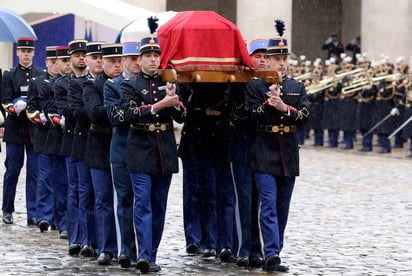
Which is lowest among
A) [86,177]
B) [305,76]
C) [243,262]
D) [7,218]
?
[243,262]

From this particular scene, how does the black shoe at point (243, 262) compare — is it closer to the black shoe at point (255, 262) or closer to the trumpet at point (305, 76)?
the black shoe at point (255, 262)

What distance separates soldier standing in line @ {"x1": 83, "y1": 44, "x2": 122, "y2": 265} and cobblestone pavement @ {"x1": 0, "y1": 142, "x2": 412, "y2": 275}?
10.8 inches

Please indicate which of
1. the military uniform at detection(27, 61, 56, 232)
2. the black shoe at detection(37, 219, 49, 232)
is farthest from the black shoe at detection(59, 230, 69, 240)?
the military uniform at detection(27, 61, 56, 232)

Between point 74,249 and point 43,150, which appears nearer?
point 74,249

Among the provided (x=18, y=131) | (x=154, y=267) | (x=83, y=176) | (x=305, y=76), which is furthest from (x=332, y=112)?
(x=154, y=267)

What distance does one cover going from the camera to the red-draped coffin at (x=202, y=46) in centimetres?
1088

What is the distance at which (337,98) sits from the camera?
28.6 metres

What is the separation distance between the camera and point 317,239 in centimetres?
1249

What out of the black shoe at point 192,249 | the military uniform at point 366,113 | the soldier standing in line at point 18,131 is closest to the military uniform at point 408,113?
the military uniform at point 366,113

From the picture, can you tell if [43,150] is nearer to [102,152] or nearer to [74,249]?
[74,249]

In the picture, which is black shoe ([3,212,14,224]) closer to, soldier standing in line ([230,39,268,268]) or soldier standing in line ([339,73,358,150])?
soldier standing in line ([230,39,268,268])

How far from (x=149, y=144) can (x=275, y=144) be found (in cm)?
108

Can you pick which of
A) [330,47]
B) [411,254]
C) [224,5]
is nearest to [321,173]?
[411,254]

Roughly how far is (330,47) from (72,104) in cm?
2748
